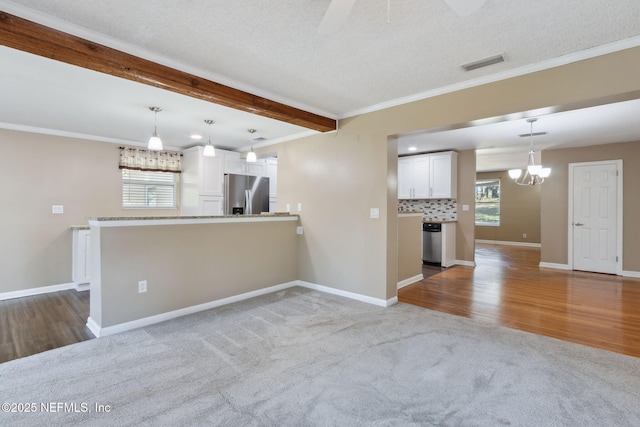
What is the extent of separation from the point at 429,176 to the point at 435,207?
870 mm

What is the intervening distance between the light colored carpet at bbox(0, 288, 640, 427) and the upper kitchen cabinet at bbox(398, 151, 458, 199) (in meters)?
3.84

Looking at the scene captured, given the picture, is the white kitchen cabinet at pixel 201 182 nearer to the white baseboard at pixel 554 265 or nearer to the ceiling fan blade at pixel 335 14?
the ceiling fan blade at pixel 335 14

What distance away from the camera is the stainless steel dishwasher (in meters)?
6.27

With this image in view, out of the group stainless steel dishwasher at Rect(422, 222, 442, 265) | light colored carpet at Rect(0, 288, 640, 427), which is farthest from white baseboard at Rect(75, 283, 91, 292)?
stainless steel dishwasher at Rect(422, 222, 442, 265)

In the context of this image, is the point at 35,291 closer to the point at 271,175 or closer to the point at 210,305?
the point at 210,305

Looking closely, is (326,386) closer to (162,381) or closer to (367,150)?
(162,381)

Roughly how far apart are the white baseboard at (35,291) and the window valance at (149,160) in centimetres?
201

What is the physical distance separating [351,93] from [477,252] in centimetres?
671

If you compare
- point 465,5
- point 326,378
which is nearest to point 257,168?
point 326,378

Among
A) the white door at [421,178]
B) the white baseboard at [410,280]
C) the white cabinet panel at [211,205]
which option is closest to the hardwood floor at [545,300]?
the white baseboard at [410,280]

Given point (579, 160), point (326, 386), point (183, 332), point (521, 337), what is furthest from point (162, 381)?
point (579, 160)

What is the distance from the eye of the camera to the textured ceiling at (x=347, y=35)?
1896 millimetres

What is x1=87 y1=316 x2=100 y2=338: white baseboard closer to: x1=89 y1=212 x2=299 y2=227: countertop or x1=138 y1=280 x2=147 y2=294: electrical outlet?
x1=138 y1=280 x2=147 y2=294: electrical outlet

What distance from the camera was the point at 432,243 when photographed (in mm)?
6375
